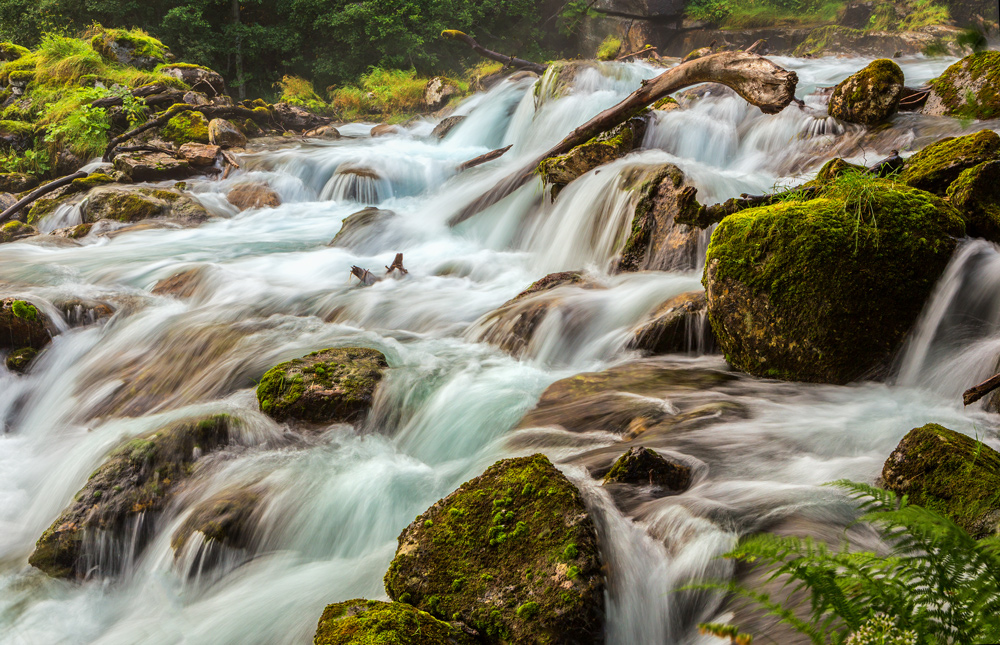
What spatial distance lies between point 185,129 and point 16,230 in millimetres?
4568

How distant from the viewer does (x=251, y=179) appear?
12.1 meters

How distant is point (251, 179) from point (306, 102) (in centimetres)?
1111

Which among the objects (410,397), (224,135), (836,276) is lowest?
(410,397)

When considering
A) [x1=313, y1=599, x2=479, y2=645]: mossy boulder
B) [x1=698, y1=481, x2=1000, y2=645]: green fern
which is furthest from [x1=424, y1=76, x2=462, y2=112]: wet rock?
[x1=698, y1=481, x2=1000, y2=645]: green fern

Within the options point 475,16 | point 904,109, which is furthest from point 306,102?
point 904,109

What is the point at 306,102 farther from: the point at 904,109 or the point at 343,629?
the point at 343,629

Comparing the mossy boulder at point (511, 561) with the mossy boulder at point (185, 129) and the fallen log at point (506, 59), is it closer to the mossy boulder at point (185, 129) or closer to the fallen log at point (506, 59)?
the mossy boulder at point (185, 129)

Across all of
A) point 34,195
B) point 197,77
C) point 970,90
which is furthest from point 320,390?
point 197,77

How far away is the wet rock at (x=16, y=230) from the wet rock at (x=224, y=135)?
4254 mm

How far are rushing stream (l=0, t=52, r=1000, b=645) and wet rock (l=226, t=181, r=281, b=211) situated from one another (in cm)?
157

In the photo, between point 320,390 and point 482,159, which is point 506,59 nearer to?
point 482,159

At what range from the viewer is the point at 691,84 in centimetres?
768

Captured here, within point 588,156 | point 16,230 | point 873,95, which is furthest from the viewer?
point 16,230

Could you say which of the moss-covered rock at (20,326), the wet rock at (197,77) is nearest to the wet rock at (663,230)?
the moss-covered rock at (20,326)
